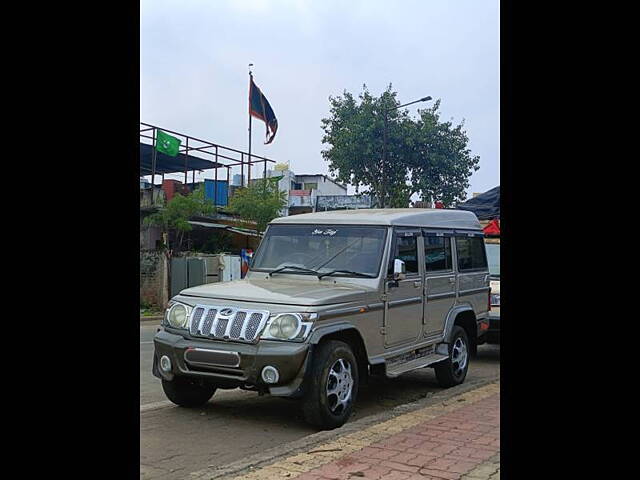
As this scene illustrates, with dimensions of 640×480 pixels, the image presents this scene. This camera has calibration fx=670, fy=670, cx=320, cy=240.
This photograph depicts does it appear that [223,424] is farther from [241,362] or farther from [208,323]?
[208,323]

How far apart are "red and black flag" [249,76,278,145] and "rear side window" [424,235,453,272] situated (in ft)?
76.5

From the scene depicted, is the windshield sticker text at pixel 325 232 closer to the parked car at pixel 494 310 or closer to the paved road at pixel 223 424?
the paved road at pixel 223 424

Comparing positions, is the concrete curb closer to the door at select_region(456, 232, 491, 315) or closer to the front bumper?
the front bumper

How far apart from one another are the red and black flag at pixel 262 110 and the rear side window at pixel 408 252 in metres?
23.9

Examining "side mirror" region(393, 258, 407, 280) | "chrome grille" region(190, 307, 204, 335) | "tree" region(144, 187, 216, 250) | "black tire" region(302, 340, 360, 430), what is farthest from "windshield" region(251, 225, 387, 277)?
"tree" region(144, 187, 216, 250)

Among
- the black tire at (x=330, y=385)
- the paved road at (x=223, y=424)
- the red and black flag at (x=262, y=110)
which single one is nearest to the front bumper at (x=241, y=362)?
the black tire at (x=330, y=385)

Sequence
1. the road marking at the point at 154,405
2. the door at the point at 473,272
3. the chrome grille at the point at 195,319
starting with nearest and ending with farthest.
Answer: the chrome grille at the point at 195,319, the road marking at the point at 154,405, the door at the point at 473,272

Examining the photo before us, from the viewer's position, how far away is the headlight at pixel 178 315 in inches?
248

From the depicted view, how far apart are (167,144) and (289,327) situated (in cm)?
1721

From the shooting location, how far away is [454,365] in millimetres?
8367

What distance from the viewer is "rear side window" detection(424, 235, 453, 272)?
320 inches
